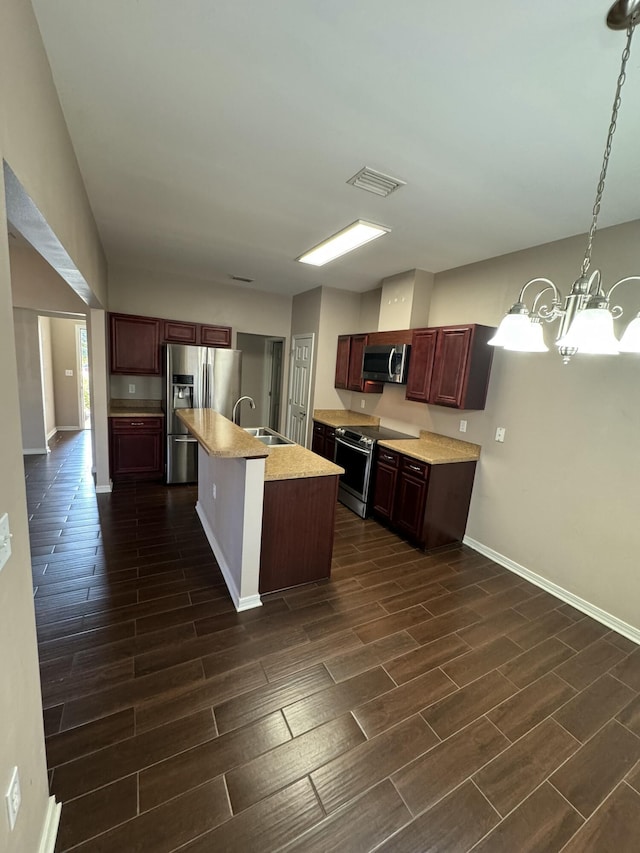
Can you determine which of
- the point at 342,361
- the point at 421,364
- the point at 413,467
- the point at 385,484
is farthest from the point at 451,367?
the point at 342,361

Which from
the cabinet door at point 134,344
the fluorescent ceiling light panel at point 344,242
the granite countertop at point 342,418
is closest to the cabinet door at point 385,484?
the granite countertop at point 342,418

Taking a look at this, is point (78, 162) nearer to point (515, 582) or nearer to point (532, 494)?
point (532, 494)

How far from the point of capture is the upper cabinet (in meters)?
4.38

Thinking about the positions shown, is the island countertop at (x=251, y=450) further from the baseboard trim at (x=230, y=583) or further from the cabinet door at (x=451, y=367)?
the cabinet door at (x=451, y=367)

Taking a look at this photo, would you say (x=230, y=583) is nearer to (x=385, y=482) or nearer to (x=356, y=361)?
(x=385, y=482)

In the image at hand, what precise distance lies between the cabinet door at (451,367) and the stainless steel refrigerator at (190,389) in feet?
8.72

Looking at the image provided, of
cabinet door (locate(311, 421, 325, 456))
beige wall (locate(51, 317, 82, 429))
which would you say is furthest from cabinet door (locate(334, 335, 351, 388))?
beige wall (locate(51, 317, 82, 429))

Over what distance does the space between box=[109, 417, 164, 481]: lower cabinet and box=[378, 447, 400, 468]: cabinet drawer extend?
9.55 feet

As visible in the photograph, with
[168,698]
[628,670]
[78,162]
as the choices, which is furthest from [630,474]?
[78,162]

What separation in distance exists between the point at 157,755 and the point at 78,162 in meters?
3.21

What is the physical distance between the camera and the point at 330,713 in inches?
66.3

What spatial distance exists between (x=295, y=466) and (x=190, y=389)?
2.60 m

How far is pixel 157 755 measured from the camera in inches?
56.7

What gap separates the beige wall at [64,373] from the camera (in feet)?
21.8
